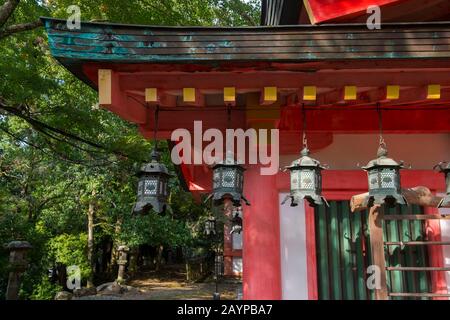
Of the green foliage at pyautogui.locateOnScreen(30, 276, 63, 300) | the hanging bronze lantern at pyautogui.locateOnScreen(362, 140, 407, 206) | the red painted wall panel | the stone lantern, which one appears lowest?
the green foliage at pyautogui.locateOnScreen(30, 276, 63, 300)

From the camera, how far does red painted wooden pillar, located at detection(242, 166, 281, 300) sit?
380 cm

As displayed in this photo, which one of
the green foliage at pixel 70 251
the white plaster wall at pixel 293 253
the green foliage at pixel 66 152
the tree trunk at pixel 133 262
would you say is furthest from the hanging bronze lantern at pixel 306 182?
the tree trunk at pixel 133 262

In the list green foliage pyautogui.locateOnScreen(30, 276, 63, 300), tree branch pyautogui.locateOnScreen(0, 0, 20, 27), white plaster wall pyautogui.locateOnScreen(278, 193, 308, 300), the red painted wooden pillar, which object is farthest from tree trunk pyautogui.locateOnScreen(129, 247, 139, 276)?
the red painted wooden pillar

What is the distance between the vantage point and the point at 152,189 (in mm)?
3488

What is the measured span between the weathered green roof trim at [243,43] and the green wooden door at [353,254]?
1979 mm

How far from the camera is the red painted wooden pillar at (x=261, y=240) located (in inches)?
150

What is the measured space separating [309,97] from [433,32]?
3.68 ft

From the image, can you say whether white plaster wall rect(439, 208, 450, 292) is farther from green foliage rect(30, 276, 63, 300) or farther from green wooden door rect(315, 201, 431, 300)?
green foliage rect(30, 276, 63, 300)

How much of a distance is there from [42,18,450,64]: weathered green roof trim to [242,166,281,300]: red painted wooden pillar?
1.31 m

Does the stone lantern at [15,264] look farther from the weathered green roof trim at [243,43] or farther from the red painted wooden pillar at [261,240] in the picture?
the weathered green roof trim at [243,43]

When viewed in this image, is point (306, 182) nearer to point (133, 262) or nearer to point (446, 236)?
point (446, 236)

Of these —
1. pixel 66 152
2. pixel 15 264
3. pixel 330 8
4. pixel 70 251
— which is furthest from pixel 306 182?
pixel 70 251

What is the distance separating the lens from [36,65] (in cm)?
914

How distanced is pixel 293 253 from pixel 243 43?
7.75 feet
